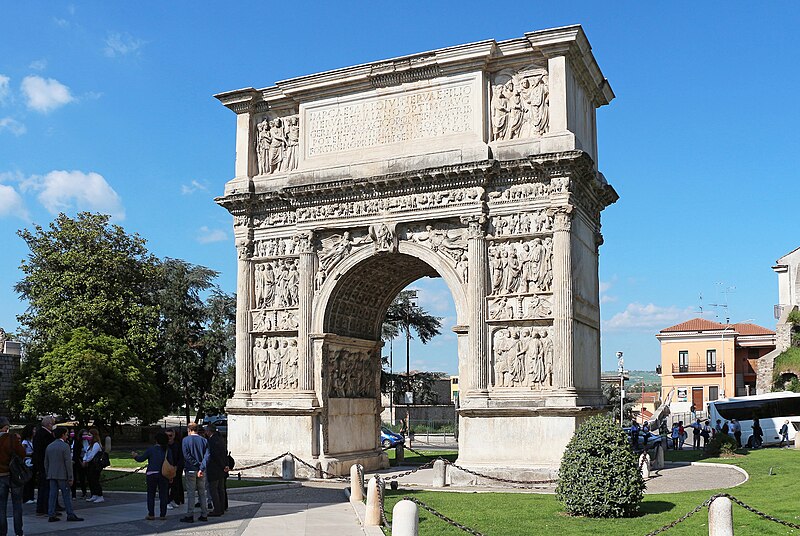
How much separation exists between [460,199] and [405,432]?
22238 millimetres

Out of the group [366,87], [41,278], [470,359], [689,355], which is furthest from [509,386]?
[689,355]

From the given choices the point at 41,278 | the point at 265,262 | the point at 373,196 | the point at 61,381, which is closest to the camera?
the point at 373,196

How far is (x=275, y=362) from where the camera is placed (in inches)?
972

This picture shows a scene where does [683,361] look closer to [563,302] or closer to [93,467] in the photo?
[563,302]

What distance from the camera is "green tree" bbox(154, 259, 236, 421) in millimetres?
46375

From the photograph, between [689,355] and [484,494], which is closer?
[484,494]

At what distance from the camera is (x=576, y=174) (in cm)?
2145

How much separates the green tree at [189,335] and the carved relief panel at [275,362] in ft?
71.6

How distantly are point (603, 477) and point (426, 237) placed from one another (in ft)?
32.9

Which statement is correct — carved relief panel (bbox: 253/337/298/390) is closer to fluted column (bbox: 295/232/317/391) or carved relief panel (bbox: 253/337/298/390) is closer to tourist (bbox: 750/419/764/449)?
fluted column (bbox: 295/232/317/391)

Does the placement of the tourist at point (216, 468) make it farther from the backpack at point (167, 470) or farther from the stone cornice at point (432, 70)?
the stone cornice at point (432, 70)

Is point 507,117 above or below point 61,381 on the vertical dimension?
above

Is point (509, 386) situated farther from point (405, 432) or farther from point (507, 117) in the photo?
point (405, 432)

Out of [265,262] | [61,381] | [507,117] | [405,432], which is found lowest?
[405,432]
